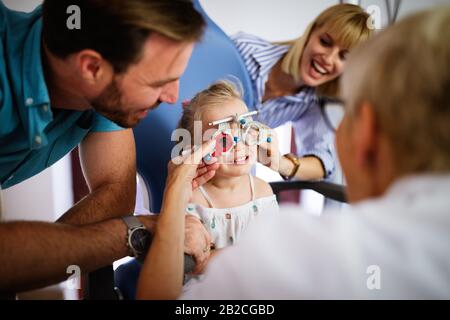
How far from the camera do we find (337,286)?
37 centimetres

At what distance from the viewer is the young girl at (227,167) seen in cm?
79

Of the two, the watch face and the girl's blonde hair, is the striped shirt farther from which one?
the watch face

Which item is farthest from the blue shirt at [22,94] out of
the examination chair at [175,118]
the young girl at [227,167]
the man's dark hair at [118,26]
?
the young girl at [227,167]

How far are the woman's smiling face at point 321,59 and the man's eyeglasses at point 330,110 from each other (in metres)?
0.05

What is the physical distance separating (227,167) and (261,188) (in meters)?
0.13

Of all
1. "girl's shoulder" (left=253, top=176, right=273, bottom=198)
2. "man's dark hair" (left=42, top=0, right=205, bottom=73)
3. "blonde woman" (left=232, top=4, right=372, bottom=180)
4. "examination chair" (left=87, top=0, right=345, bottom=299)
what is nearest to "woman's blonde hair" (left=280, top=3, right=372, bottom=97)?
"blonde woman" (left=232, top=4, right=372, bottom=180)

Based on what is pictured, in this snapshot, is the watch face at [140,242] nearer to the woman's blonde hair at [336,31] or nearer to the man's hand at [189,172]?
the man's hand at [189,172]

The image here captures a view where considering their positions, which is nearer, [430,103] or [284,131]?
[430,103]

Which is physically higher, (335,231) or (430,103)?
(430,103)

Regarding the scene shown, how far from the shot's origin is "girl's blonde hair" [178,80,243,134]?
0.83 meters

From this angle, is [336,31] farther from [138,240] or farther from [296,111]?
[138,240]
